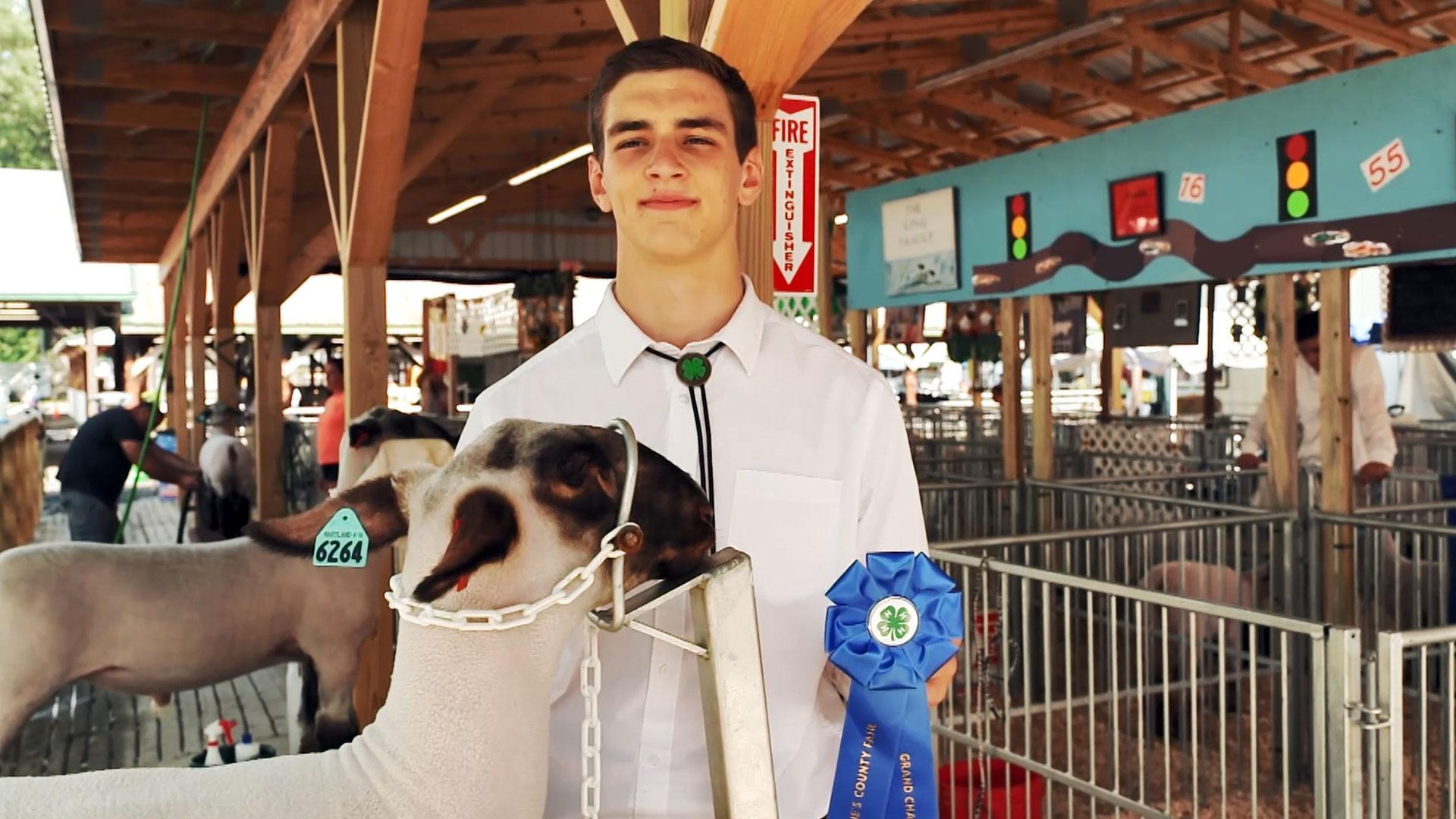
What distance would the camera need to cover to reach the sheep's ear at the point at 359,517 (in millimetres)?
1338

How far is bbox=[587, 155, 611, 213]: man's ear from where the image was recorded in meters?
1.59

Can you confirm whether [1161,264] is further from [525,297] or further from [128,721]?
[525,297]

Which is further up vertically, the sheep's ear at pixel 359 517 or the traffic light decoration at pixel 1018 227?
the traffic light decoration at pixel 1018 227

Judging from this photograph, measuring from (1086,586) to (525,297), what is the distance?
35.9 ft

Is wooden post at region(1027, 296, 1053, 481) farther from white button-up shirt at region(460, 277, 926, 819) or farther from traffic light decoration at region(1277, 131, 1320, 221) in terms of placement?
white button-up shirt at region(460, 277, 926, 819)

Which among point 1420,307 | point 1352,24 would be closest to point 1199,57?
point 1352,24

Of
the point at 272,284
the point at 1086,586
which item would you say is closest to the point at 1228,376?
the point at 272,284

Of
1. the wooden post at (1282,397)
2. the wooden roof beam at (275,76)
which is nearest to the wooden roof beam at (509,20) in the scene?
the wooden roof beam at (275,76)

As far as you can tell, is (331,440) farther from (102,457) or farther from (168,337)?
(168,337)

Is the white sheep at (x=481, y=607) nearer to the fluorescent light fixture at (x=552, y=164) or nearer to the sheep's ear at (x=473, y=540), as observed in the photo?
the sheep's ear at (x=473, y=540)

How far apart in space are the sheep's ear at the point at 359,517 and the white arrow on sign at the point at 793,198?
2282 millimetres

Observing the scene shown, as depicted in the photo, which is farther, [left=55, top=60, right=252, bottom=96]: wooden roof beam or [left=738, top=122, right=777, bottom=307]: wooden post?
[left=55, top=60, right=252, bottom=96]: wooden roof beam

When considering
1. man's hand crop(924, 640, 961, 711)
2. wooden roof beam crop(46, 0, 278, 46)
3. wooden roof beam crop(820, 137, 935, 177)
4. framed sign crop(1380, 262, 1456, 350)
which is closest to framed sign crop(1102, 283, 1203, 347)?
framed sign crop(1380, 262, 1456, 350)

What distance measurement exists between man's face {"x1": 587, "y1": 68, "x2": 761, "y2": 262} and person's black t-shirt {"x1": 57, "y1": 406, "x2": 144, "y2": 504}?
6.43 meters
